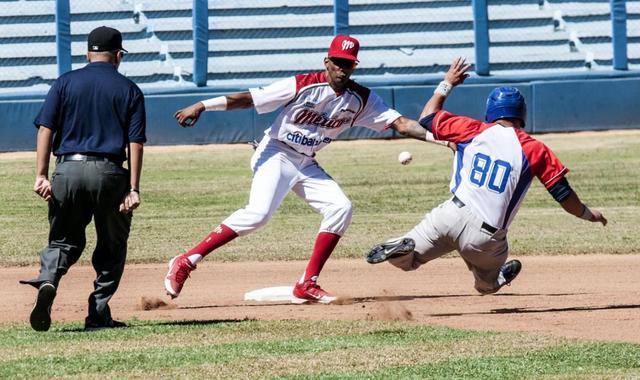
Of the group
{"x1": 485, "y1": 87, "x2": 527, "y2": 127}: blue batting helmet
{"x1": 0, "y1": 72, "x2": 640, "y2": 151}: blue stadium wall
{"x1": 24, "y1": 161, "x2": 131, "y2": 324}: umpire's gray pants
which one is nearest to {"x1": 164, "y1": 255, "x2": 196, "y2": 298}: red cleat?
{"x1": 24, "y1": 161, "x2": 131, "y2": 324}: umpire's gray pants

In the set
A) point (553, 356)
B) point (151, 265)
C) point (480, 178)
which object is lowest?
point (151, 265)

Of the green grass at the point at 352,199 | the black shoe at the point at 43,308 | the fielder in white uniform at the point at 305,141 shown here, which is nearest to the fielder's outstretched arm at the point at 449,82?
the fielder in white uniform at the point at 305,141

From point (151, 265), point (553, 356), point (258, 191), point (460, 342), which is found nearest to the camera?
point (553, 356)

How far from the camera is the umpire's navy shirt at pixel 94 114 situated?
7.04 m

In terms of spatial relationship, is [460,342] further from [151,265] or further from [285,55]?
[285,55]

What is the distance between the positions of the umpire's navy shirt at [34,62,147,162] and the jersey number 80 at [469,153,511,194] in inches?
82.9

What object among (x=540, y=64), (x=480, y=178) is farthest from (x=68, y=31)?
(x=480, y=178)

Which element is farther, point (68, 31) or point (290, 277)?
point (68, 31)

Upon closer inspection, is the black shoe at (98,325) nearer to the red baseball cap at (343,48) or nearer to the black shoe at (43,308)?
the black shoe at (43,308)

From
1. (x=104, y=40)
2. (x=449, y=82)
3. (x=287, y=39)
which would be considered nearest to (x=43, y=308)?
(x=104, y=40)

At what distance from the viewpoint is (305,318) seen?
26.1 ft

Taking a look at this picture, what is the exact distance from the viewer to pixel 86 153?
23.1ft

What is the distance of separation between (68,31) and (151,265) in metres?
9.17

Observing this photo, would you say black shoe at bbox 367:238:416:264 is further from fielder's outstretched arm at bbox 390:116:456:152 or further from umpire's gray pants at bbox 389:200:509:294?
fielder's outstretched arm at bbox 390:116:456:152
